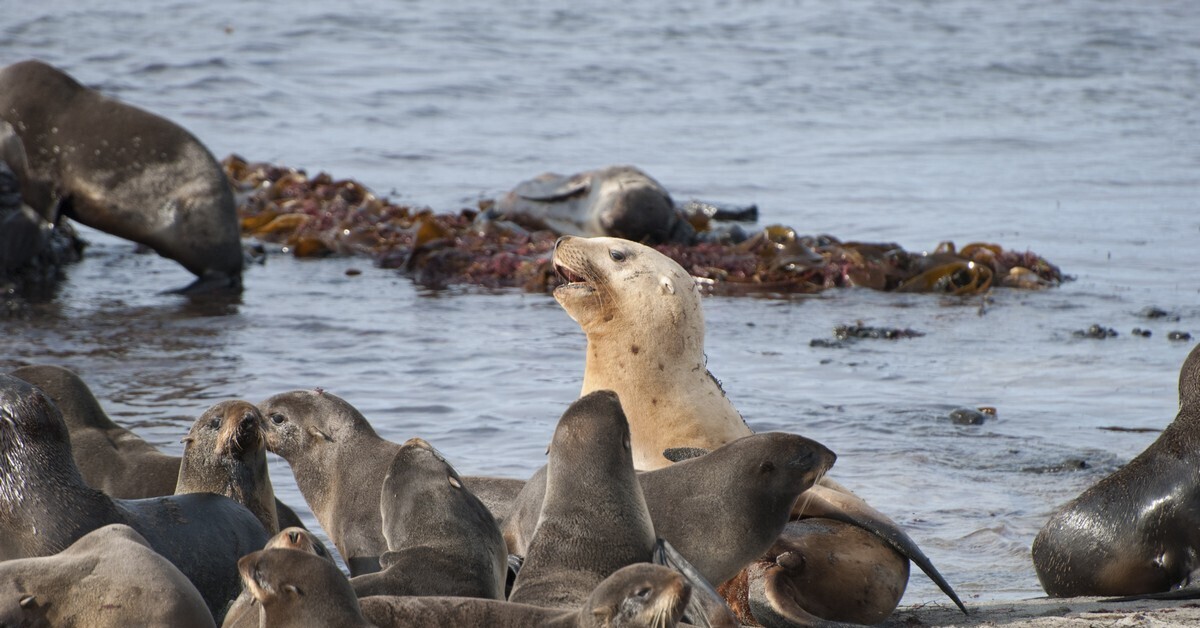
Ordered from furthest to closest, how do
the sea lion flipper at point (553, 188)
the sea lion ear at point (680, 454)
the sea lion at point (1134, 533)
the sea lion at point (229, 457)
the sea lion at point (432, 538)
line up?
the sea lion flipper at point (553, 188) < the sea lion at point (1134, 533) < the sea lion ear at point (680, 454) < the sea lion at point (229, 457) < the sea lion at point (432, 538)

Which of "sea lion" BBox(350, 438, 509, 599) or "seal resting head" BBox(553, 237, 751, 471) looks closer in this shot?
"sea lion" BBox(350, 438, 509, 599)

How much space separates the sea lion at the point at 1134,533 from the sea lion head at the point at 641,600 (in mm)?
2448

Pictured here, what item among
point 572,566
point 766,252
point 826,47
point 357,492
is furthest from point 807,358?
A: point 826,47

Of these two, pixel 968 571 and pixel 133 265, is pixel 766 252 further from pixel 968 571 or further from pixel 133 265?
pixel 968 571

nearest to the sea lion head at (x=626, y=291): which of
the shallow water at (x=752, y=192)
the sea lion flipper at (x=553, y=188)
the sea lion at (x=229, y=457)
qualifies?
the shallow water at (x=752, y=192)

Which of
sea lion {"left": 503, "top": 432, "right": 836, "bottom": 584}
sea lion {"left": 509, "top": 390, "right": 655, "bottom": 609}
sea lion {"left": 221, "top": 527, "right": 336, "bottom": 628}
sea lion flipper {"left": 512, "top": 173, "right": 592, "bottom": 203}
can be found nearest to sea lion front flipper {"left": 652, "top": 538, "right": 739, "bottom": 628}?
sea lion {"left": 509, "top": 390, "right": 655, "bottom": 609}

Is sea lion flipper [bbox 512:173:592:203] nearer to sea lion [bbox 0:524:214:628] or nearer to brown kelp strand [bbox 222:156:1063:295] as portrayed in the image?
brown kelp strand [bbox 222:156:1063:295]

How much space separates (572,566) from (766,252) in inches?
317

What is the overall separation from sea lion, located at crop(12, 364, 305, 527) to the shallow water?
1.07 metres

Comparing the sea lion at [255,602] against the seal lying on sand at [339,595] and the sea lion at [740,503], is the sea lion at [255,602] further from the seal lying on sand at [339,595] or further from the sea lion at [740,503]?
the sea lion at [740,503]

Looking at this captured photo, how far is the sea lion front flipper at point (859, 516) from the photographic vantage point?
16.1ft

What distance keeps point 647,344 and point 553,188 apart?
772 cm

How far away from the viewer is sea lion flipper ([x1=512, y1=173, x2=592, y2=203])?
13.0 meters

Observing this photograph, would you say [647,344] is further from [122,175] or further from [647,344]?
[122,175]
